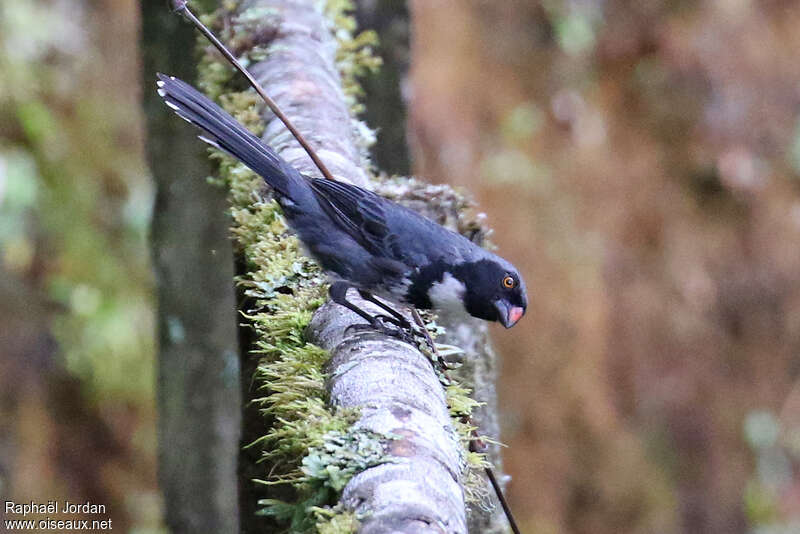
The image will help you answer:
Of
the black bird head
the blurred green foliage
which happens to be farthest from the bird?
the blurred green foliage

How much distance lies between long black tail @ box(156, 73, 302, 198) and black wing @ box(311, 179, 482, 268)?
140 mm

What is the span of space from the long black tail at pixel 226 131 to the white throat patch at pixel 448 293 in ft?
2.00

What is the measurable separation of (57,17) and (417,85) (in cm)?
290

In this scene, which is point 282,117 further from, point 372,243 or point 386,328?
point 386,328

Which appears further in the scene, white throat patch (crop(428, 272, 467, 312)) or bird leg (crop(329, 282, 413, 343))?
white throat patch (crop(428, 272, 467, 312))

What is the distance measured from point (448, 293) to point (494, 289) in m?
0.15

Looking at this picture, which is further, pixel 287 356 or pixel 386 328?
pixel 386 328

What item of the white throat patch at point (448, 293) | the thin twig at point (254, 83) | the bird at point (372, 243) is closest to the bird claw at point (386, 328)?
the bird at point (372, 243)

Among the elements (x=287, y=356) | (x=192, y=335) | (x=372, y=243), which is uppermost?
(x=192, y=335)

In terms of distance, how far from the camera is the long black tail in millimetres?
3189

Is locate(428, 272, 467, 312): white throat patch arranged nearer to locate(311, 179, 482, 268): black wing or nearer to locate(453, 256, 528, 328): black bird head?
locate(453, 256, 528, 328): black bird head

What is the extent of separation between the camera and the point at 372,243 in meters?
3.28

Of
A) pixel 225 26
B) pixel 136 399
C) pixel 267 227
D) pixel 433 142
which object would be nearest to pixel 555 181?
pixel 433 142

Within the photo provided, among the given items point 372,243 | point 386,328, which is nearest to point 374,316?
point 386,328
